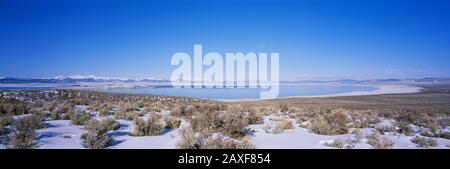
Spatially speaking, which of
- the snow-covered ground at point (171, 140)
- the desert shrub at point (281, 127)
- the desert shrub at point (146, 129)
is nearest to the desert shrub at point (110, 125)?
the snow-covered ground at point (171, 140)

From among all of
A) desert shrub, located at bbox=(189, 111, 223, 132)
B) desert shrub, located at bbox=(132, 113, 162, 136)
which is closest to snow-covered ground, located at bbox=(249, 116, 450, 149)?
desert shrub, located at bbox=(189, 111, 223, 132)

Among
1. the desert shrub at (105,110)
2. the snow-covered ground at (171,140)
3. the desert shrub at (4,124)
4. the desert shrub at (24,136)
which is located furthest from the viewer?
the desert shrub at (105,110)

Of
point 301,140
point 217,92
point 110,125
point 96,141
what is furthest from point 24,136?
point 217,92

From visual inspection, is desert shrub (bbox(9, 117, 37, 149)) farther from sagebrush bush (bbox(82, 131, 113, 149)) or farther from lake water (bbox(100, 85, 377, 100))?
lake water (bbox(100, 85, 377, 100))

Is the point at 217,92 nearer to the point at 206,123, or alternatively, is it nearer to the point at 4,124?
Answer: the point at 206,123

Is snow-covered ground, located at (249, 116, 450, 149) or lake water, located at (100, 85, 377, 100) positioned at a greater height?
snow-covered ground, located at (249, 116, 450, 149)

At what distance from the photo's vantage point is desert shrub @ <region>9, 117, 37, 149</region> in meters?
4.91

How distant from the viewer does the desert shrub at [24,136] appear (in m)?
4.91

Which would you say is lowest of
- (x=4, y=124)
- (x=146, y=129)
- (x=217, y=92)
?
(x=217, y=92)

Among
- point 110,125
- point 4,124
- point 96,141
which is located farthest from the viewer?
point 110,125

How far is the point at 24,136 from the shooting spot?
5609 mm

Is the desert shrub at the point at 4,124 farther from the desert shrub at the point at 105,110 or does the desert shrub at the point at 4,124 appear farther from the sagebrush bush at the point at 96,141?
the desert shrub at the point at 105,110
